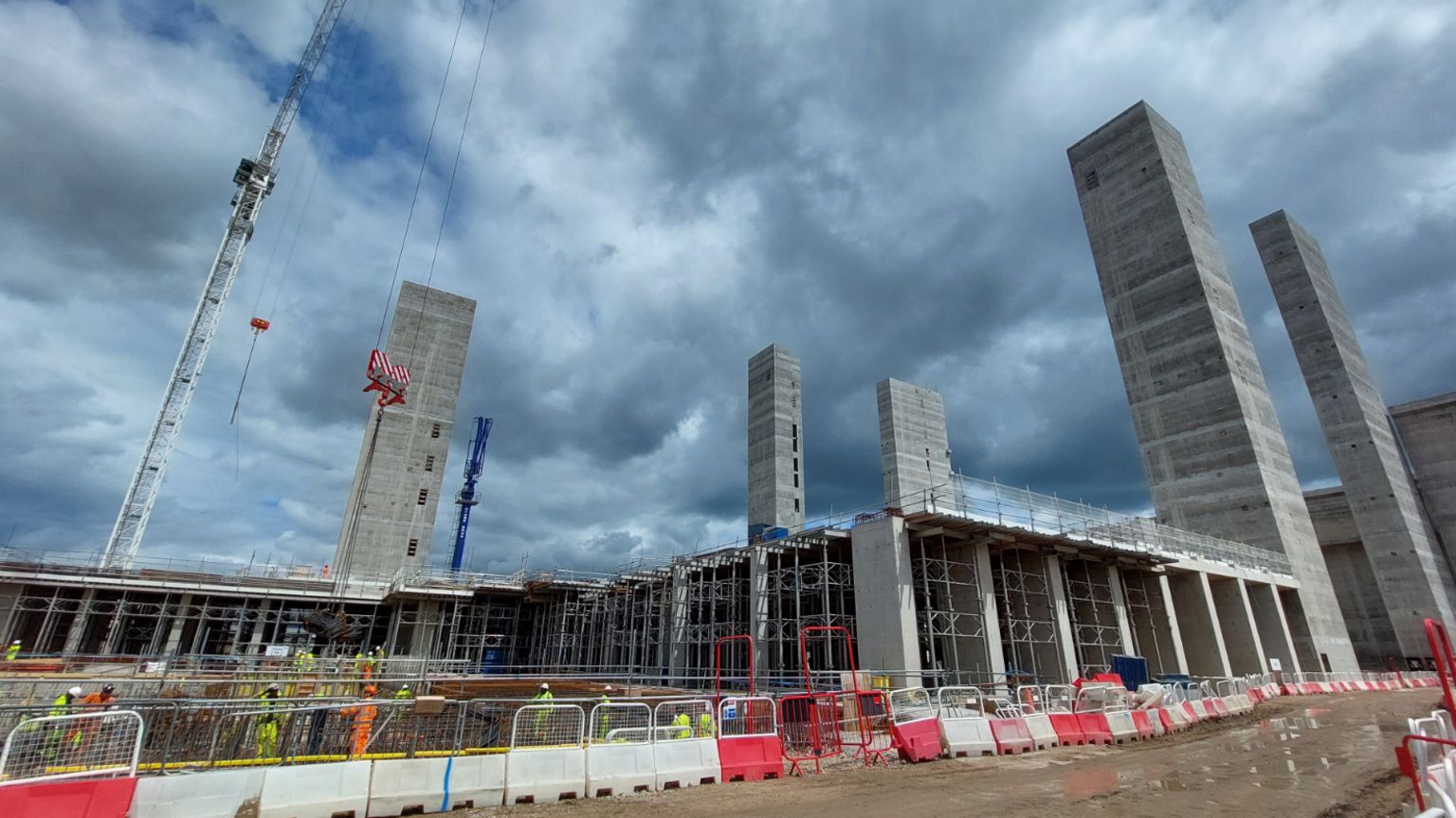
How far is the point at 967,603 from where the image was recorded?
22.9 metres

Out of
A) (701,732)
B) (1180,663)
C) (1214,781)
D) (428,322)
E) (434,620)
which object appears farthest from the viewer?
(428,322)

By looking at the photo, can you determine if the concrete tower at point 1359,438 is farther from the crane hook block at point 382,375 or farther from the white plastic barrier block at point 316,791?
the crane hook block at point 382,375

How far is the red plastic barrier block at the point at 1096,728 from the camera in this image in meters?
13.5

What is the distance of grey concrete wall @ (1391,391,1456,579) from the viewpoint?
160 ft

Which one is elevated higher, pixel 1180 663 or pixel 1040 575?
pixel 1040 575

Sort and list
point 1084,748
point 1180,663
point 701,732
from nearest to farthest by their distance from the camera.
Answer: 1. point 701,732
2. point 1084,748
3. point 1180,663

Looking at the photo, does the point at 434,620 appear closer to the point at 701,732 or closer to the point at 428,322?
the point at 428,322

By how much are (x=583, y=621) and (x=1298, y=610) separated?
4010 centimetres

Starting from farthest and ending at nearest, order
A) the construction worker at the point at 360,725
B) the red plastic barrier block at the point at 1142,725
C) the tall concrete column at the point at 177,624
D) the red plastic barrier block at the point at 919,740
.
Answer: the tall concrete column at the point at 177,624 < the red plastic barrier block at the point at 1142,725 < the red plastic barrier block at the point at 919,740 < the construction worker at the point at 360,725

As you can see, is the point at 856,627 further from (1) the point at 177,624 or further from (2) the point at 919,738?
(1) the point at 177,624

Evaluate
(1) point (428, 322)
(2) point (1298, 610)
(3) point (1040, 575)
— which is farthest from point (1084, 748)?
(1) point (428, 322)

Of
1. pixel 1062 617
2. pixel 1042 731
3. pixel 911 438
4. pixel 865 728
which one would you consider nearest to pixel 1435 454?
pixel 911 438

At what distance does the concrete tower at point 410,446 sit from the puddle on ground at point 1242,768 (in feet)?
151

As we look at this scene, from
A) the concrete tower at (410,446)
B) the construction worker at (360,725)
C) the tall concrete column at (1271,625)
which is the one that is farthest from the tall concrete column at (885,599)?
the concrete tower at (410,446)
